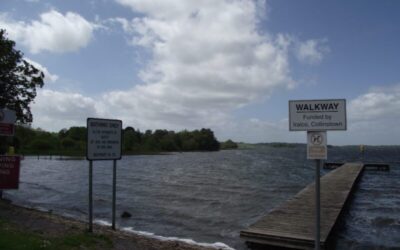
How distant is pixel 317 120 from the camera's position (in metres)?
6.09

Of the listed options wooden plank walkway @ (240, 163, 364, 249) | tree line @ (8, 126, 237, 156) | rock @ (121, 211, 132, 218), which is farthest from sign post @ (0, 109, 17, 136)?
tree line @ (8, 126, 237, 156)

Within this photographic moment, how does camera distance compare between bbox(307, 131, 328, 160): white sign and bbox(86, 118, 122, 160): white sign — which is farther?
bbox(86, 118, 122, 160): white sign

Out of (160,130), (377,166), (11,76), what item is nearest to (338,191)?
(11,76)

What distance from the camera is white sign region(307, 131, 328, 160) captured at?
6004 millimetres

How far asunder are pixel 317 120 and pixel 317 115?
8 cm

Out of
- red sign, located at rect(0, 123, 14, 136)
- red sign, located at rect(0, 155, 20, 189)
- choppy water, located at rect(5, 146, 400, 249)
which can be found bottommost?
choppy water, located at rect(5, 146, 400, 249)

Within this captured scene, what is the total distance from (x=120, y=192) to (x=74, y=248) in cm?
2020

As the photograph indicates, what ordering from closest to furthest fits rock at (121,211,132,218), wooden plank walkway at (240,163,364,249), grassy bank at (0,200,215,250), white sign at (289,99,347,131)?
white sign at (289,99,347,131), grassy bank at (0,200,215,250), wooden plank walkway at (240,163,364,249), rock at (121,211,132,218)

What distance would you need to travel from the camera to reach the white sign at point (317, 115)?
596cm

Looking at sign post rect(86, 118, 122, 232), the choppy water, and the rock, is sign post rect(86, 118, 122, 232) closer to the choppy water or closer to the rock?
→ the choppy water

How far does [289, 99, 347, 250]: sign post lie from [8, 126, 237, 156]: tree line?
83.9 m

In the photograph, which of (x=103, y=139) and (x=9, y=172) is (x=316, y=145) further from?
(x=9, y=172)

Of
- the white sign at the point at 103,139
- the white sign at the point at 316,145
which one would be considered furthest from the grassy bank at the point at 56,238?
the white sign at the point at 316,145

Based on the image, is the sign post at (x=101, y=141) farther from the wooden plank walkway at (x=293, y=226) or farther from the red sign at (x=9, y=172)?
the wooden plank walkway at (x=293, y=226)
